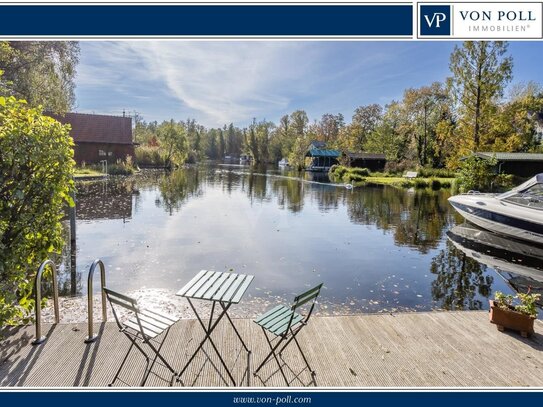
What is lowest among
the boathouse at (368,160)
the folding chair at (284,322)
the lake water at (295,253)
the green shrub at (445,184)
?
the lake water at (295,253)

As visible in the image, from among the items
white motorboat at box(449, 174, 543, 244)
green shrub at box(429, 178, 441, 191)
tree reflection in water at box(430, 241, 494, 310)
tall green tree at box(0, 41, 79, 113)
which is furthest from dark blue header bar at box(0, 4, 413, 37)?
green shrub at box(429, 178, 441, 191)

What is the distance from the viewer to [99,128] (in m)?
33.9

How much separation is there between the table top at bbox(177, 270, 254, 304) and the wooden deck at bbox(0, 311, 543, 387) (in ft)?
2.34

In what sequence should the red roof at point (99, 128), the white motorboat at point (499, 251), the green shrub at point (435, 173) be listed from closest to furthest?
the white motorboat at point (499, 251)
the green shrub at point (435, 173)
the red roof at point (99, 128)

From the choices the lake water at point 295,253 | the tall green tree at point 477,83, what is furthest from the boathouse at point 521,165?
the lake water at point 295,253

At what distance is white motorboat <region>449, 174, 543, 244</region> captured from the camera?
358 inches

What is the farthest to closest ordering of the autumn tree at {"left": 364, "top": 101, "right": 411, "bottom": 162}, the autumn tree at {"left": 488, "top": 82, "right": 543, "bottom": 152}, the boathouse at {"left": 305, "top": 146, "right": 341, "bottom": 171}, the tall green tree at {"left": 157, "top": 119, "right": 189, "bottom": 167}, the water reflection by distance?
the boathouse at {"left": 305, "top": 146, "right": 341, "bottom": 171}
the tall green tree at {"left": 157, "top": 119, "right": 189, "bottom": 167}
the autumn tree at {"left": 364, "top": 101, "right": 411, "bottom": 162}
the autumn tree at {"left": 488, "top": 82, "right": 543, "bottom": 152}
the water reflection

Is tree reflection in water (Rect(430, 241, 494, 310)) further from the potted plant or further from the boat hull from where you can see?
the boat hull

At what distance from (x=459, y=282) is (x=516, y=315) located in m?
2.91

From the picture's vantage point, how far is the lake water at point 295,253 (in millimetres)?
6074

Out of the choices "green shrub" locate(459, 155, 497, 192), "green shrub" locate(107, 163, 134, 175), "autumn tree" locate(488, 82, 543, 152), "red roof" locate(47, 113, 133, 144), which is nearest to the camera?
"green shrub" locate(459, 155, 497, 192)

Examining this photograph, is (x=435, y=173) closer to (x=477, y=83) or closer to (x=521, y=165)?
(x=521, y=165)

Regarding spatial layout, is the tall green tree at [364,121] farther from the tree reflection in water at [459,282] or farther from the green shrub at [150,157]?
the tree reflection in water at [459,282]
